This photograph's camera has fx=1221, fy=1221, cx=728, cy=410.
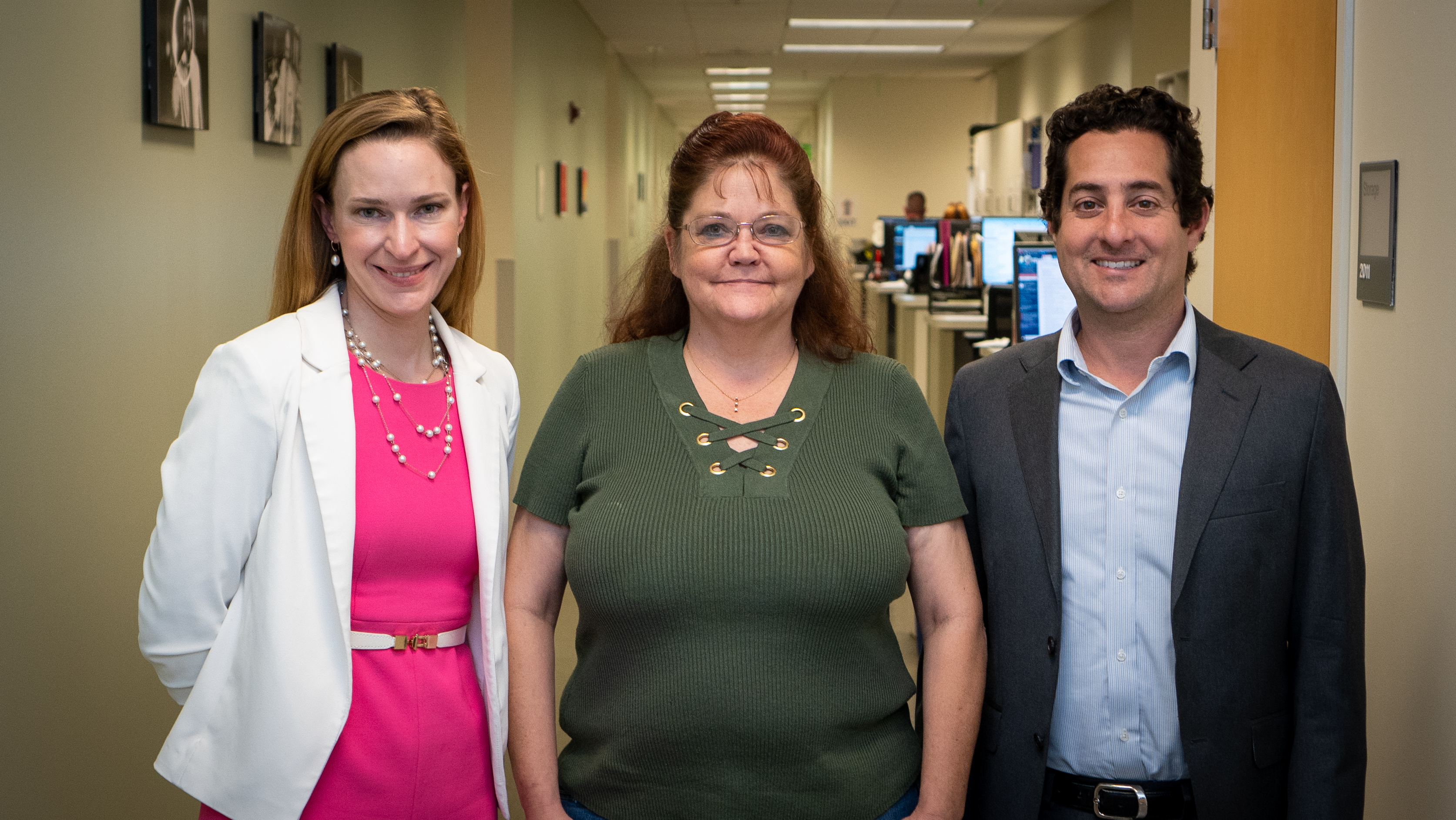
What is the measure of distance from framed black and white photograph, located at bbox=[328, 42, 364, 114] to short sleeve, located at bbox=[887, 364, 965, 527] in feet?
9.05

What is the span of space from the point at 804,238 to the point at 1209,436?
0.62m

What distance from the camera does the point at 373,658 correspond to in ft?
5.02

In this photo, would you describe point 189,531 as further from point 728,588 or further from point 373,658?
point 728,588

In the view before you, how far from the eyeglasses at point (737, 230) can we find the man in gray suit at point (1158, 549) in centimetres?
41

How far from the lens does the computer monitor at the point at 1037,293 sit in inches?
195

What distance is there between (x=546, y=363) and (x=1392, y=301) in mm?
6508

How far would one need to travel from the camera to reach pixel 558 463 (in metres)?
1.68

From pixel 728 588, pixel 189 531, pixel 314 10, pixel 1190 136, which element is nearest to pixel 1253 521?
pixel 1190 136

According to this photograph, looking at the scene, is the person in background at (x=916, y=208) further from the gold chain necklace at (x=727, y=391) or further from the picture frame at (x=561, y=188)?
the gold chain necklace at (x=727, y=391)

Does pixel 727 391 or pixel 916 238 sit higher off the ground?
pixel 916 238

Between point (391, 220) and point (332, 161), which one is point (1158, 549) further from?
point (332, 161)

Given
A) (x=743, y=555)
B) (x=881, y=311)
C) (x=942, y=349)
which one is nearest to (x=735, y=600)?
(x=743, y=555)

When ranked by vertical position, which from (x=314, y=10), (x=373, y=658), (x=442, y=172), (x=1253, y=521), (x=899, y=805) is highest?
(x=314, y=10)

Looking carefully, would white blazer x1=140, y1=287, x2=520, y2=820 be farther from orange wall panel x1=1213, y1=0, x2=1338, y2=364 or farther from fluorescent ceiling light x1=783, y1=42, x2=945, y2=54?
fluorescent ceiling light x1=783, y1=42, x2=945, y2=54
